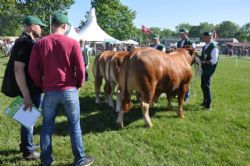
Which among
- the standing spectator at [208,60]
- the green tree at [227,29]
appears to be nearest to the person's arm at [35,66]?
the standing spectator at [208,60]

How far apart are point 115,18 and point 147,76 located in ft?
177

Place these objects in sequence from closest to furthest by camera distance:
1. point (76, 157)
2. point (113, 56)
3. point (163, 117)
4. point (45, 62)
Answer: point (45, 62) → point (76, 157) → point (163, 117) → point (113, 56)

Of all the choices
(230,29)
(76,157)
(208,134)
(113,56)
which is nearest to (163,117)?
(208,134)

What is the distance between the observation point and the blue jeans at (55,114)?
14.4ft

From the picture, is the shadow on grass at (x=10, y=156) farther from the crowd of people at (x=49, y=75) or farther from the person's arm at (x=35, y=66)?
the person's arm at (x=35, y=66)

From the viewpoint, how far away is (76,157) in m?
4.76

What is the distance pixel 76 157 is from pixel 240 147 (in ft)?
9.97

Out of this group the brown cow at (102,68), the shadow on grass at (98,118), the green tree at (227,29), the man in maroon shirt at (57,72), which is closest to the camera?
the man in maroon shirt at (57,72)

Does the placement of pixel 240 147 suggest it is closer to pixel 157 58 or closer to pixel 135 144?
pixel 135 144

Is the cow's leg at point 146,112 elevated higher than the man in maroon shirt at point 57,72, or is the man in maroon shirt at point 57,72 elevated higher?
the man in maroon shirt at point 57,72

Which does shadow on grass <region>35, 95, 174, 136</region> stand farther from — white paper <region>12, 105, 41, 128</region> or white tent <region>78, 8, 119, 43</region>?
white tent <region>78, 8, 119, 43</region>

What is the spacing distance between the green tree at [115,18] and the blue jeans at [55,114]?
52826 millimetres

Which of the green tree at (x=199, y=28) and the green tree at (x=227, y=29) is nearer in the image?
the green tree at (x=227, y=29)

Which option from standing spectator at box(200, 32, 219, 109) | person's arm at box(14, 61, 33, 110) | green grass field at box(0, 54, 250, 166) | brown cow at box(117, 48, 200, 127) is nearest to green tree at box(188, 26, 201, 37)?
standing spectator at box(200, 32, 219, 109)
